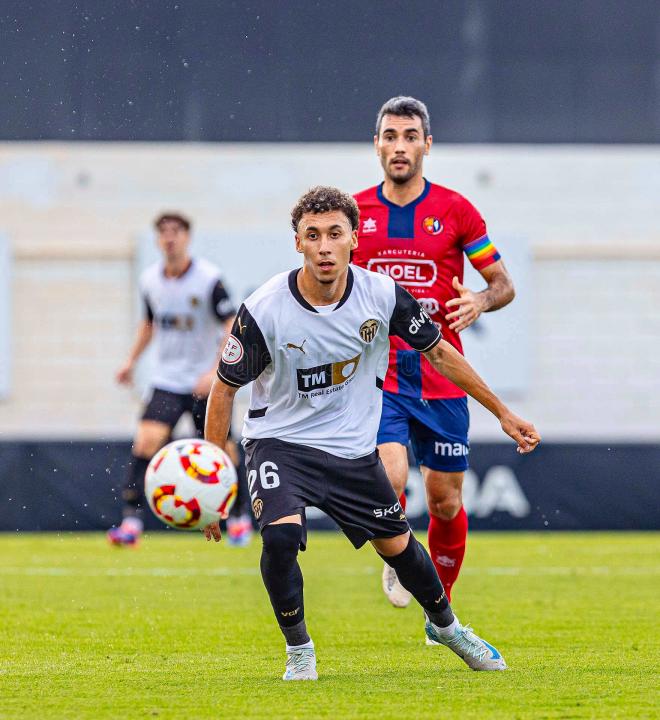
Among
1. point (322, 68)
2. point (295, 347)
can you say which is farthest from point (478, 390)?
point (322, 68)

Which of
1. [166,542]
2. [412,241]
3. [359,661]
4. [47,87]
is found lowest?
[166,542]

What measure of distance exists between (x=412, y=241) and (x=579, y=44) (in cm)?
1142

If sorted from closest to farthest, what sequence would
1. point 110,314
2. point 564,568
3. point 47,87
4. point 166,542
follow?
point 564,568 < point 166,542 < point 47,87 < point 110,314

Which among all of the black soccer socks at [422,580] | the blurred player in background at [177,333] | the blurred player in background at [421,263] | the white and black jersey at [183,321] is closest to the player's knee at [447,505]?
the blurred player in background at [421,263]

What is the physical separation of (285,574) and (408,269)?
2050 millimetres

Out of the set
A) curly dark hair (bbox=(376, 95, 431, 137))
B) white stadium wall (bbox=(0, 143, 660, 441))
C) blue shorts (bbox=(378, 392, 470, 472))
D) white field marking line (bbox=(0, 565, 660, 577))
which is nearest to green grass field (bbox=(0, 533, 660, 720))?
white field marking line (bbox=(0, 565, 660, 577))

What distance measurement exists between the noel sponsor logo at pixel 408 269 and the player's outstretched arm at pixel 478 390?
3.93 ft

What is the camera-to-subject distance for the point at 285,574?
5387 millimetres

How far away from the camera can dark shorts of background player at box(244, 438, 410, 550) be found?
553cm

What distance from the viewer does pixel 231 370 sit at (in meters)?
5.53

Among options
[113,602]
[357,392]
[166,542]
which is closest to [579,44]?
[166,542]

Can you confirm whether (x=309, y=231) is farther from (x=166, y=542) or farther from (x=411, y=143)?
(x=166, y=542)

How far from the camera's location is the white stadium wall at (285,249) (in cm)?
1795

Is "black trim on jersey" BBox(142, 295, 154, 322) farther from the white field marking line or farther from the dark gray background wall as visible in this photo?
the dark gray background wall
